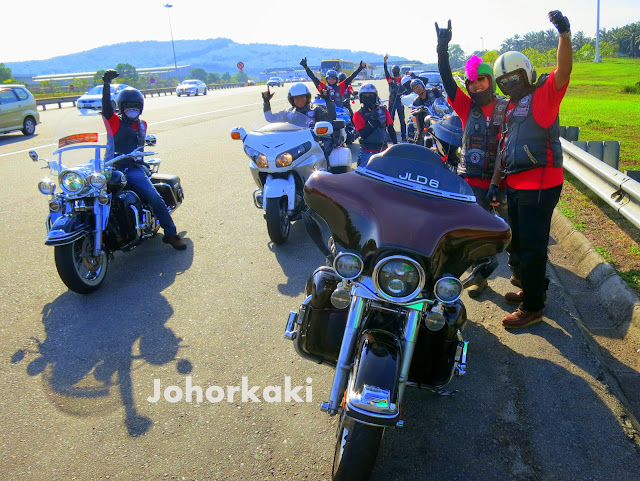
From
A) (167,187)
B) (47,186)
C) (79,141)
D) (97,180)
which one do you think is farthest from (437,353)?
(167,187)

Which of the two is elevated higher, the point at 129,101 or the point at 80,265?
the point at 129,101

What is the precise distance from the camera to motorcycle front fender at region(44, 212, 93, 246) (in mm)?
4629

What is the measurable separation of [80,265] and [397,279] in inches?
143

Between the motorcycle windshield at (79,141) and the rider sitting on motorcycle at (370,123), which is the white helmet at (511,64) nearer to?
the motorcycle windshield at (79,141)

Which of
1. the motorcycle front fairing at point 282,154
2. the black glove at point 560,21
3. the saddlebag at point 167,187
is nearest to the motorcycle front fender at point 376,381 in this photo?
the black glove at point 560,21

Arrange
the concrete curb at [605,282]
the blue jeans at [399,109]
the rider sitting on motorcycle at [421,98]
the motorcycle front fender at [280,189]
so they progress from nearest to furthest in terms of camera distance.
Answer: the concrete curb at [605,282], the motorcycle front fender at [280,189], the rider sitting on motorcycle at [421,98], the blue jeans at [399,109]

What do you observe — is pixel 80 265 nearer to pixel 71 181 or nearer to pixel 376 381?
pixel 71 181

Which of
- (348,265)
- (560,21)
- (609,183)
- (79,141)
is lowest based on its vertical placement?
(609,183)

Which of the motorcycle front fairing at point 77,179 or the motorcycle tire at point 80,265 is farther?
the motorcycle front fairing at point 77,179

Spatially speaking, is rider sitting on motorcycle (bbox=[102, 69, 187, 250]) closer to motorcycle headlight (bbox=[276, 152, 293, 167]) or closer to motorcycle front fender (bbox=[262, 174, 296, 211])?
motorcycle front fender (bbox=[262, 174, 296, 211])

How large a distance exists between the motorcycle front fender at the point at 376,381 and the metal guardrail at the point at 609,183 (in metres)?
3.27

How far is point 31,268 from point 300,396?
12.2 ft

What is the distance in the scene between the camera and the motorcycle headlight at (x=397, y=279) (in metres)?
2.40

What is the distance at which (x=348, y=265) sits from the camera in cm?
251
